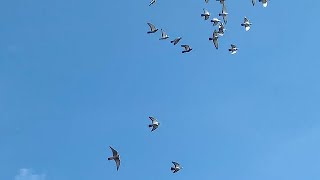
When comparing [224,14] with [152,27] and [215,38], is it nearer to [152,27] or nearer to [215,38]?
[215,38]

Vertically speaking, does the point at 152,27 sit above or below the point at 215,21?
below

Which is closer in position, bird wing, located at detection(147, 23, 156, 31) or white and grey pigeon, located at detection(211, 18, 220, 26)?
bird wing, located at detection(147, 23, 156, 31)

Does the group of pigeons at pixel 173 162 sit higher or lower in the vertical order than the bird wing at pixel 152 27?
lower

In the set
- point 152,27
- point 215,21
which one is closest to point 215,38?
point 215,21

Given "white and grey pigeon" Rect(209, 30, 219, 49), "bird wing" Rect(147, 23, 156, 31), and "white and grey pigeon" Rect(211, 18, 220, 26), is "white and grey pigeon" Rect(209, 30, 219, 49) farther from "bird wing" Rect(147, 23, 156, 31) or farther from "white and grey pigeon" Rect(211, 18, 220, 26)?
"bird wing" Rect(147, 23, 156, 31)

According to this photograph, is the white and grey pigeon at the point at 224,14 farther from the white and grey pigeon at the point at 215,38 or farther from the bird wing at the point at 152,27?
the bird wing at the point at 152,27

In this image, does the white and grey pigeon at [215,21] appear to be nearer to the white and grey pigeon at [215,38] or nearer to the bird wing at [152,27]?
the white and grey pigeon at [215,38]

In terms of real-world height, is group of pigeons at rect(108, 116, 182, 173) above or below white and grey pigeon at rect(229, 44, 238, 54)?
below

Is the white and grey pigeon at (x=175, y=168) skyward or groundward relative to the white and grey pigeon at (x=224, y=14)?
groundward

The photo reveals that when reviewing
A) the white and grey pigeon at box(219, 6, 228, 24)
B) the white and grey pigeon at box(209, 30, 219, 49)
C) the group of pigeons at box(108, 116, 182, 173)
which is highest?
the white and grey pigeon at box(219, 6, 228, 24)

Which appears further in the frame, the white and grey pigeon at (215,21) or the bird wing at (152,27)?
the white and grey pigeon at (215,21)

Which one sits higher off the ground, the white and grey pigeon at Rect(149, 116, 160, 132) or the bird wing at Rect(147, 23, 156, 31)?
the bird wing at Rect(147, 23, 156, 31)

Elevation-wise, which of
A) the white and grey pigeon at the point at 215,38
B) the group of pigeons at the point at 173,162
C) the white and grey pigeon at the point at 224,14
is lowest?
the group of pigeons at the point at 173,162

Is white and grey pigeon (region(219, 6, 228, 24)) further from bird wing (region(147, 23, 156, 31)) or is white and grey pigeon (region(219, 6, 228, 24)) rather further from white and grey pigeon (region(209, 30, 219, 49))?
bird wing (region(147, 23, 156, 31))
